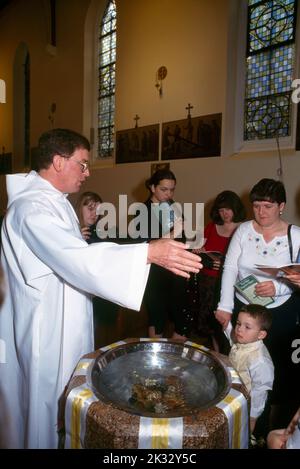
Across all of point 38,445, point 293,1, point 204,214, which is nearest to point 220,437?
point 38,445

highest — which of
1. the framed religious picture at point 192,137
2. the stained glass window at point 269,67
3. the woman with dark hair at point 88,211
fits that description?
the stained glass window at point 269,67

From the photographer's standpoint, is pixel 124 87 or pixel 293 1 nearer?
pixel 293 1

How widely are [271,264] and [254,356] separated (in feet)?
2.04

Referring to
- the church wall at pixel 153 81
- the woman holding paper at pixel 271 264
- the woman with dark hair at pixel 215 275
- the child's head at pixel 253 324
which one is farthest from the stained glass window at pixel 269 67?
the child's head at pixel 253 324

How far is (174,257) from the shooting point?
1.38 meters

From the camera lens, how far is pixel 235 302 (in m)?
2.68

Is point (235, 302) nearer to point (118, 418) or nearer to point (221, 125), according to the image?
point (118, 418)

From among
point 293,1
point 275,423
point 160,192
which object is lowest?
point 275,423

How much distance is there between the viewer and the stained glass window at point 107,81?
8198mm

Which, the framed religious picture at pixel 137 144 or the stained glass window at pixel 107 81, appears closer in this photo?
the framed religious picture at pixel 137 144

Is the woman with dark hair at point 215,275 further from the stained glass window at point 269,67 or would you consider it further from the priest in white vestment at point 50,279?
the stained glass window at point 269,67

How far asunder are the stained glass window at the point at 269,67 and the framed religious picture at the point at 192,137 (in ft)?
1.73

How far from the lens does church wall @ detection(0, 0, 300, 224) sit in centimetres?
561

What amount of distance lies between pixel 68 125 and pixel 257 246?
7.99m
